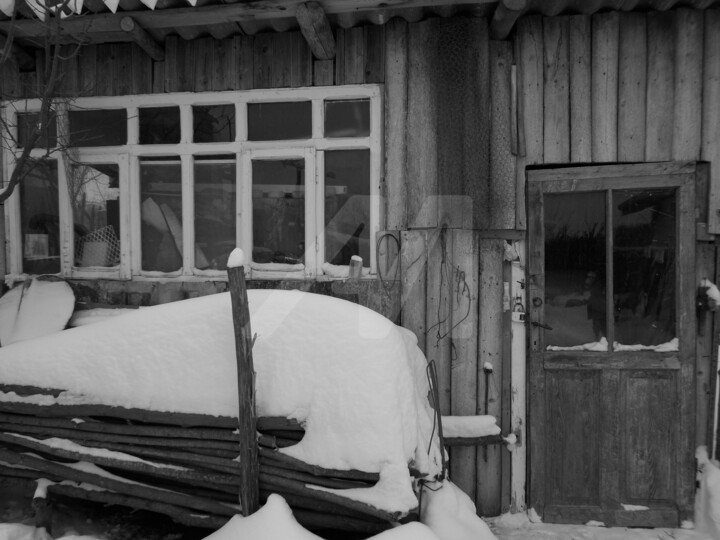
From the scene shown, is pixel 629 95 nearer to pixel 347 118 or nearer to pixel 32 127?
pixel 347 118

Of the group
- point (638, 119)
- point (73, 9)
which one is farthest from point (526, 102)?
point (73, 9)

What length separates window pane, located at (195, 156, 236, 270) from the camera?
12.9 feet

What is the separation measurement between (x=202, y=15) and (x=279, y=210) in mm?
1652

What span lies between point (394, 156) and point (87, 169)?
9.75 feet

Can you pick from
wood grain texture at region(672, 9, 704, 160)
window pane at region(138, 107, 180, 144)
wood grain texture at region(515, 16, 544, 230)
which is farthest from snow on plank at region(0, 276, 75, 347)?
wood grain texture at region(672, 9, 704, 160)

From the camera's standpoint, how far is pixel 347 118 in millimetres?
3734

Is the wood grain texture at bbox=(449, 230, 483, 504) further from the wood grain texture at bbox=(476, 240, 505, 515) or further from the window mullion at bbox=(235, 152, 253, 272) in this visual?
the window mullion at bbox=(235, 152, 253, 272)

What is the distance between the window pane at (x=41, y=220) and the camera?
13.6ft

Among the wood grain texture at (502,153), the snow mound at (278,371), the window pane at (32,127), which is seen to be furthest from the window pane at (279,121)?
the window pane at (32,127)

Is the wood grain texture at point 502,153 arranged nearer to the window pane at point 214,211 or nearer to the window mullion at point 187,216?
the window pane at point 214,211

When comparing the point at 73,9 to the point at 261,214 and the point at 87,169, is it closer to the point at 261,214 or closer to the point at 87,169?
the point at 87,169

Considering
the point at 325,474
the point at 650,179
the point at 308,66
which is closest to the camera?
the point at 325,474

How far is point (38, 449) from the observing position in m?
2.72

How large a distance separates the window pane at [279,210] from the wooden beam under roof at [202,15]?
1.16 meters
